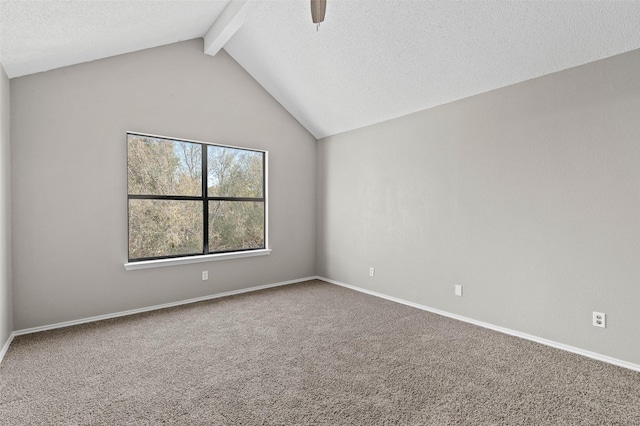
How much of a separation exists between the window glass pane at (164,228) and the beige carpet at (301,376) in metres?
0.81

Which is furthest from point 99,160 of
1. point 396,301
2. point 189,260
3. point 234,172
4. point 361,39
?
point 396,301

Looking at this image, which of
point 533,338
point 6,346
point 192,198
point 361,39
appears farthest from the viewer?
point 192,198

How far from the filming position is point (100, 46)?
3006 mm

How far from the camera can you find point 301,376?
2240 mm

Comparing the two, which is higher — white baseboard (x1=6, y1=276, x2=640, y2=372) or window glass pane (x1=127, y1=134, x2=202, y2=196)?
window glass pane (x1=127, y1=134, x2=202, y2=196)

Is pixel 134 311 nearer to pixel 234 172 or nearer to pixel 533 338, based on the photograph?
pixel 234 172

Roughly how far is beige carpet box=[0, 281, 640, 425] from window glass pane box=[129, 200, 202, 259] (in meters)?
0.81

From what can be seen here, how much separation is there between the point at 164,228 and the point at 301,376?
8.36ft

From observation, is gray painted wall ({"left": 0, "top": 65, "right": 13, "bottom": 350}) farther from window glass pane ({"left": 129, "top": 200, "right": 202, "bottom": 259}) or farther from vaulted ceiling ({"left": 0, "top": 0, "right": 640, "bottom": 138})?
window glass pane ({"left": 129, "top": 200, "right": 202, "bottom": 259})

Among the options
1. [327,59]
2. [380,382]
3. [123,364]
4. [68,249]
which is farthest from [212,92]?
[380,382]

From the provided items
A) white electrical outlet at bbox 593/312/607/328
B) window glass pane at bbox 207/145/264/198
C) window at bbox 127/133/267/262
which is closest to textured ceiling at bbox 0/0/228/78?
window at bbox 127/133/267/262

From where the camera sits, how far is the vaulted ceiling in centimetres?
233

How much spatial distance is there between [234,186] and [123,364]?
2558 mm

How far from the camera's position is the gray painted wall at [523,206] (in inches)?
96.7
